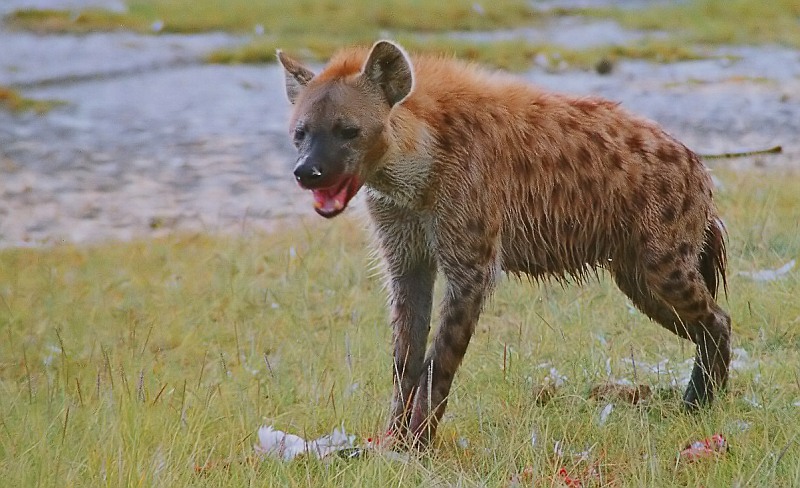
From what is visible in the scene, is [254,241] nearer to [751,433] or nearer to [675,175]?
[675,175]

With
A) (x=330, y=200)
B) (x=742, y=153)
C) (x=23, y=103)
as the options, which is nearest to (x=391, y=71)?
(x=330, y=200)

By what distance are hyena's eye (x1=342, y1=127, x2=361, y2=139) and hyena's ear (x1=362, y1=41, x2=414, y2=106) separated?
0.17 meters

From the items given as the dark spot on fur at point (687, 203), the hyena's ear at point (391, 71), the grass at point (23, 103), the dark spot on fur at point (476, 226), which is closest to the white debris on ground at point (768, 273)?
the dark spot on fur at point (687, 203)

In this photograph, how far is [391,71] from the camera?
3.91m

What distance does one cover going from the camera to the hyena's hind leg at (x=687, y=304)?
4.31 meters

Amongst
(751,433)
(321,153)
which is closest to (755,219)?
(751,433)

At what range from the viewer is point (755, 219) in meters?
6.37

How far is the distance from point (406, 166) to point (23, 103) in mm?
7582

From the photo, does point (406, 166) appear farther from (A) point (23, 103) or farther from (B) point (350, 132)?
(A) point (23, 103)

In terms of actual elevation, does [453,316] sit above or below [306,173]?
below

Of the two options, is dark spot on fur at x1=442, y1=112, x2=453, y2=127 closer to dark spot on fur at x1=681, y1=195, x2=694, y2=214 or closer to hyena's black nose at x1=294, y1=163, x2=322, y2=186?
hyena's black nose at x1=294, y1=163, x2=322, y2=186

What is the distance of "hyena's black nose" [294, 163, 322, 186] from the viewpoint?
3674 millimetres

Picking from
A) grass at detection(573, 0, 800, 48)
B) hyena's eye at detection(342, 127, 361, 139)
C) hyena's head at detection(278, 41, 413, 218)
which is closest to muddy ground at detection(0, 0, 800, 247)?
grass at detection(573, 0, 800, 48)

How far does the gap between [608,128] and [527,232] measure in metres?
0.43
